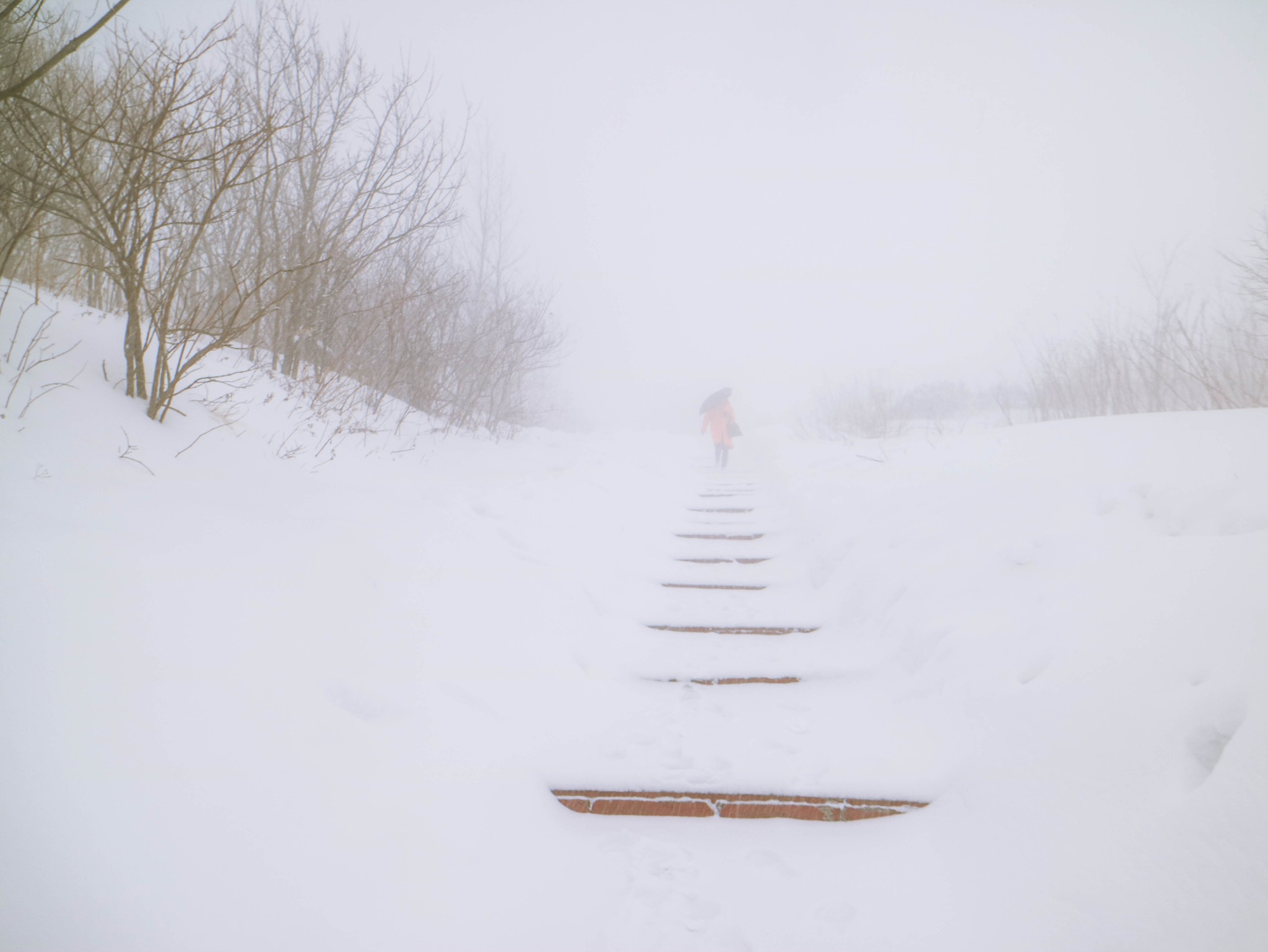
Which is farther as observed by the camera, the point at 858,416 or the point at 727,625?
the point at 858,416

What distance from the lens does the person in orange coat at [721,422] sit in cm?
869

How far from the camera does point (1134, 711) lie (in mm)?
1398

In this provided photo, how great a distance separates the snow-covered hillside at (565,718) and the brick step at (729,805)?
0.10 ft

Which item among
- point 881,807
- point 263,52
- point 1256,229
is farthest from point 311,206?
point 1256,229

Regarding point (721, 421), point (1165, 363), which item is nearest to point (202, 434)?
point (721, 421)

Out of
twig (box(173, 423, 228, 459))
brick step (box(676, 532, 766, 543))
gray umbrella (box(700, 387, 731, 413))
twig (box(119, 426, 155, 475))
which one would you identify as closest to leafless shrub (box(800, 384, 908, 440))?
gray umbrella (box(700, 387, 731, 413))

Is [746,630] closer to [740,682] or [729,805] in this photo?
[740,682]

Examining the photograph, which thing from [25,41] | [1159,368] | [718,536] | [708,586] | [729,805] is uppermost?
[25,41]

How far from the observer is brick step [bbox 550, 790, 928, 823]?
5.32ft

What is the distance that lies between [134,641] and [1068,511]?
10.6 feet

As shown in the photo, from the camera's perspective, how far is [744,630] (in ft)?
9.07

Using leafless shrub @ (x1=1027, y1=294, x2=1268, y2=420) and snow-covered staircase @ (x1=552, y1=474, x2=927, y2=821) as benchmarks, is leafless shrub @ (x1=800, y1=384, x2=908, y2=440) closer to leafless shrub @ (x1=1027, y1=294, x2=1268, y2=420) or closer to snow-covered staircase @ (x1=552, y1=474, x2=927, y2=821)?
leafless shrub @ (x1=1027, y1=294, x2=1268, y2=420)

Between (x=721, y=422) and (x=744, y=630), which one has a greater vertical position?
(x=721, y=422)

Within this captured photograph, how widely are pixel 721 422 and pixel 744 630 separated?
6276 mm
